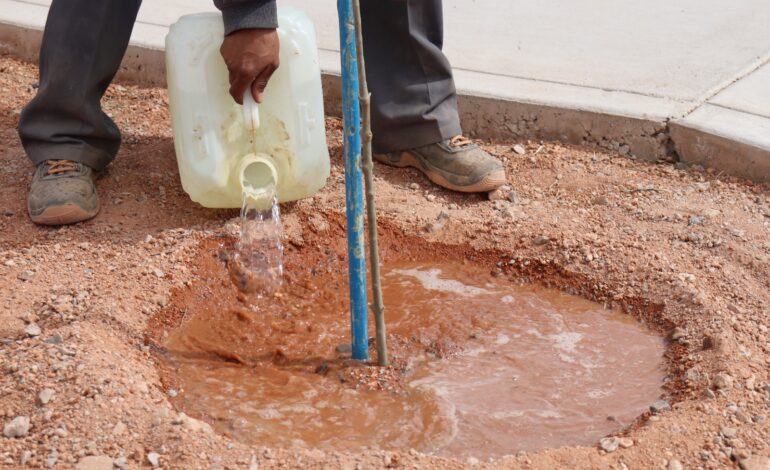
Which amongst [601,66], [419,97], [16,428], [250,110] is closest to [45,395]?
[16,428]

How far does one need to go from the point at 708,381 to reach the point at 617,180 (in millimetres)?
1180

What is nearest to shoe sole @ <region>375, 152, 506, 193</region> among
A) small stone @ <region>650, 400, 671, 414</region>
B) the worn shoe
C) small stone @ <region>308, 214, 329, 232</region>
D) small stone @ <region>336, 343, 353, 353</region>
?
small stone @ <region>308, 214, 329, 232</region>

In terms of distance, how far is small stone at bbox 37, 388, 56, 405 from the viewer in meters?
2.42

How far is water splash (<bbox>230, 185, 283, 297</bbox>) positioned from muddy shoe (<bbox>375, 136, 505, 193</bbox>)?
655 millimetres

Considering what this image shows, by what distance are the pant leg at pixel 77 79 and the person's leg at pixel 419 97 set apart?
843 mm

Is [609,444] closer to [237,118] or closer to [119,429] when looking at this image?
[119,429]

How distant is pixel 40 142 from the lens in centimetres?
346

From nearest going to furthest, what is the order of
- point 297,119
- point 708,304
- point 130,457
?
1. point 130,457
2. point 708,304
3. point 297,119

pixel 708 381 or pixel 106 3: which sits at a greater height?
pixel 106 3

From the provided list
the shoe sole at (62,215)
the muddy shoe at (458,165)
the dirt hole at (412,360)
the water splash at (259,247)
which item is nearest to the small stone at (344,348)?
the dirt hole at (412,360)

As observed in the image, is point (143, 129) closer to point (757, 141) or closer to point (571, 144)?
point (571, 144)

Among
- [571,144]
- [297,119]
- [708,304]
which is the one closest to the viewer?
[708,304]

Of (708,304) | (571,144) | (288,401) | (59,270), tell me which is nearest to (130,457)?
(288,401)

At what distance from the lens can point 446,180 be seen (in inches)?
142
